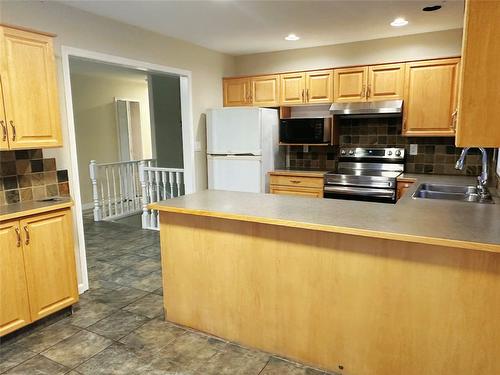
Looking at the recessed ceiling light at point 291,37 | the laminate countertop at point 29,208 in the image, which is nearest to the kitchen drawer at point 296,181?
the recessed ceiling light at point 291,37

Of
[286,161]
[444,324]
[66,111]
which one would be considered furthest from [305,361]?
[286,161]

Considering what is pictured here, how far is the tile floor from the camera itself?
2031 millimetres

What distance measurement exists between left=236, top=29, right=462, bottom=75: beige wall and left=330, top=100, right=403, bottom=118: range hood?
22.0 inches

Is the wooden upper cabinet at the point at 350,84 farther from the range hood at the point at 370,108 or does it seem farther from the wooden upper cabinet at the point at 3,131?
the wooden upper cabinet at the point at 3,131

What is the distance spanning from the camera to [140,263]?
12.2 feet

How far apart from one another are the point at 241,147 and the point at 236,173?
1.09 feet

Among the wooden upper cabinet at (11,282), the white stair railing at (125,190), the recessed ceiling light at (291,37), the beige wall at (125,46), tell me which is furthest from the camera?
the white stair railing at (125,190)

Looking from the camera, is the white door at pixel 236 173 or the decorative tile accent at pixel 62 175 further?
the white door at pixel 236 173

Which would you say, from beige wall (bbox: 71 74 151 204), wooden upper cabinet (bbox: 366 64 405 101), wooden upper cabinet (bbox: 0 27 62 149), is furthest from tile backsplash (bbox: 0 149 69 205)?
beige wall (bbox: 71 74 151 204)

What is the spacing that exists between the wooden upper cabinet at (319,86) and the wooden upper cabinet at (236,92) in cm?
81

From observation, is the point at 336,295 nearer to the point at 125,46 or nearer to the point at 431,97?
the point at 431,97

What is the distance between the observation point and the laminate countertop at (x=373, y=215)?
5.23 ft

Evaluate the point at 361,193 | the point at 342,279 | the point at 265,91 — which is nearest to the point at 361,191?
the point at 361,193

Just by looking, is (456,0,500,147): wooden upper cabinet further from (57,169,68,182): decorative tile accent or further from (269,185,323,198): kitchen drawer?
(57,169,68,182): decorative tile accent
